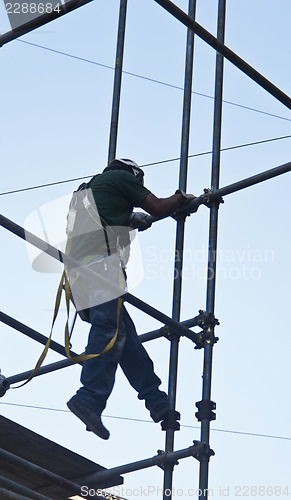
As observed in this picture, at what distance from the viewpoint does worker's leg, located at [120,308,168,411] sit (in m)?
7.42

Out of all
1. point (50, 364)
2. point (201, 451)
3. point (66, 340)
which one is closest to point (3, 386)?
point (50, 364)

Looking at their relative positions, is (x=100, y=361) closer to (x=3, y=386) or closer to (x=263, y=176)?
(x=3, y=386)

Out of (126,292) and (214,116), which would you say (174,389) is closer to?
(126,292)

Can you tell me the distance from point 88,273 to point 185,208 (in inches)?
52.7

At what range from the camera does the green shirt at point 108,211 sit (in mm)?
7422

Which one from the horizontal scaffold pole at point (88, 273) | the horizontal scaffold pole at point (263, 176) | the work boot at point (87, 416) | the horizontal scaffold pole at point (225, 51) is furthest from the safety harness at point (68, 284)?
the horizontal scaffold pole at point (225, 51)

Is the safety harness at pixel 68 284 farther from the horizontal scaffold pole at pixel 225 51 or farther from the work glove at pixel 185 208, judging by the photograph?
the horizontal scaffold pole at pixel 225 51

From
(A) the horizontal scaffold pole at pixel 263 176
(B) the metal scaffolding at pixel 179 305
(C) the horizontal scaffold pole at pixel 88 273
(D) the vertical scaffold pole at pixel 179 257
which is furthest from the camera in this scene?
(A) the horizontal scaffold pole at pixel 263 176

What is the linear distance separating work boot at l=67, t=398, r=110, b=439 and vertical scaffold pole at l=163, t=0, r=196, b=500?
56 centimetres

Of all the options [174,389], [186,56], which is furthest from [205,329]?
[186,56]

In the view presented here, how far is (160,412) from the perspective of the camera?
287 inches

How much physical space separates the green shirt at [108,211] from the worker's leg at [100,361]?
1.51 feet

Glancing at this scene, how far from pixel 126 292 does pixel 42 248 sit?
0.94 meters

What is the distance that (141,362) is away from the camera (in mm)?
7445
